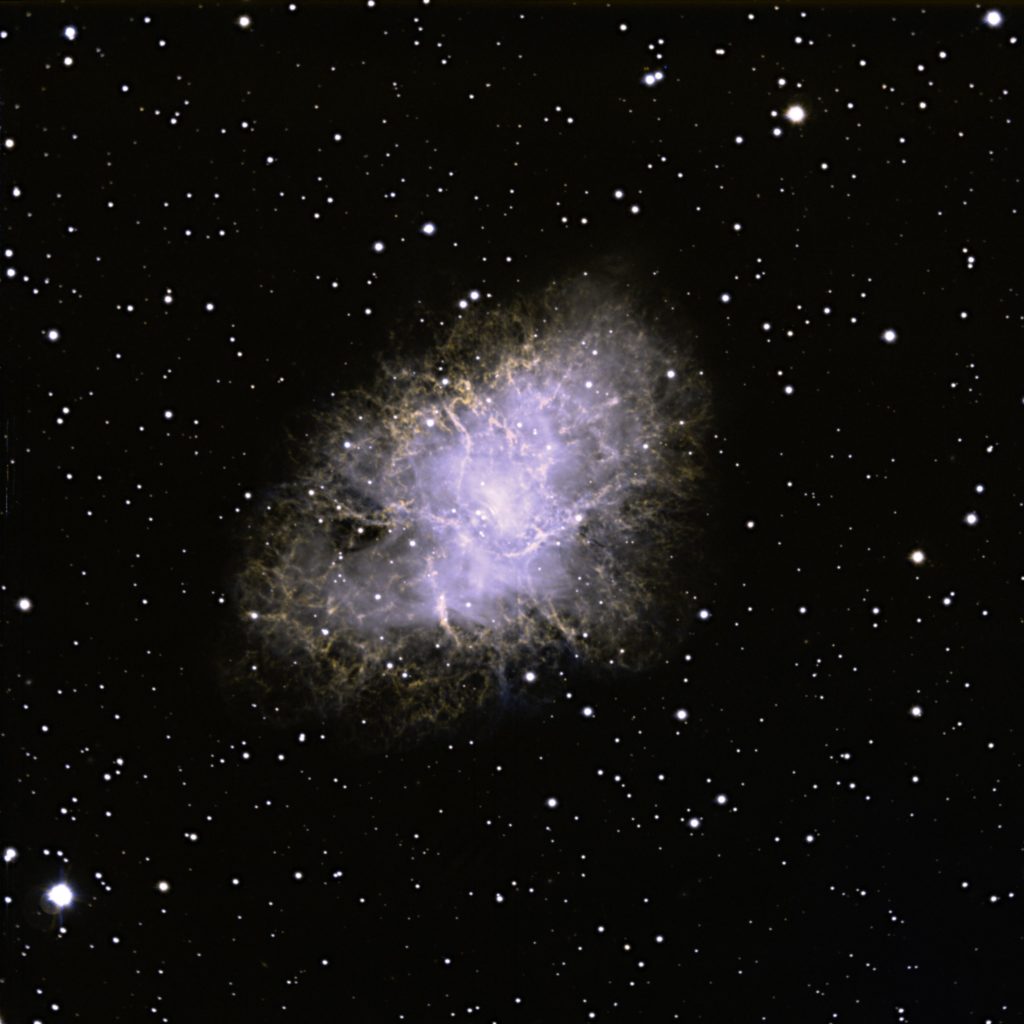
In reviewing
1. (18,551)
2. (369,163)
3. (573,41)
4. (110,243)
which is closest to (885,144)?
(573,41)

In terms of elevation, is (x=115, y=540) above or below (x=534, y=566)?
above

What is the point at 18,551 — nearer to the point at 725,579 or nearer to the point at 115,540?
the point at 115,540

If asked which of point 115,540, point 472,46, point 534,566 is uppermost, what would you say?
point 472,46
